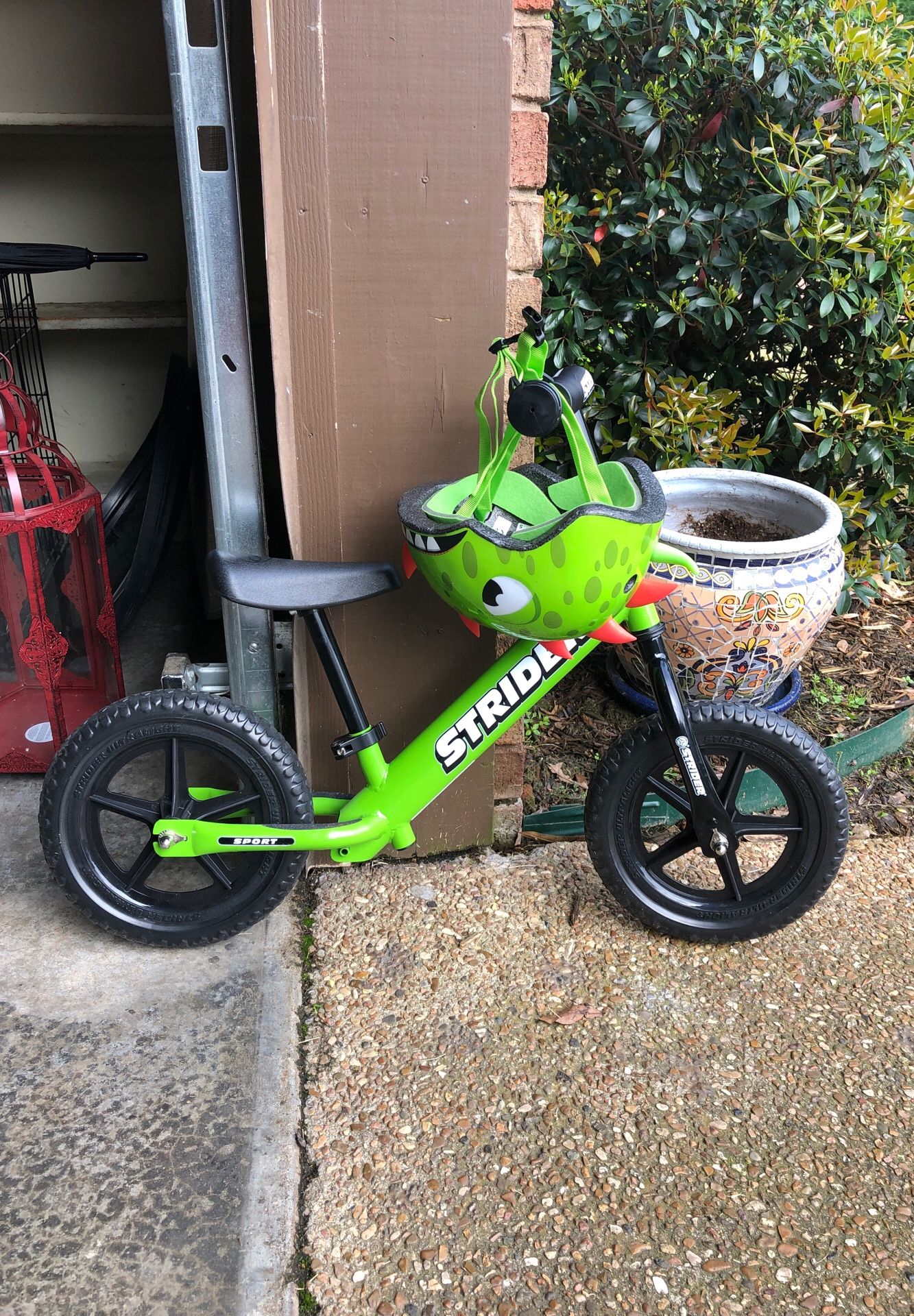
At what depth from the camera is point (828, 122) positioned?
2.96m

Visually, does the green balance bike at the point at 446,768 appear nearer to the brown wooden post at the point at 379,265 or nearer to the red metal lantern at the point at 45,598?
the brown wooden post at the point at 379,265

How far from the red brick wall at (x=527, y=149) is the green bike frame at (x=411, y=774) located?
74 centimetres

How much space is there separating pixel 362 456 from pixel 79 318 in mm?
2378

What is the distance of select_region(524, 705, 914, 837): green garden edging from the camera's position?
2711 millimetres

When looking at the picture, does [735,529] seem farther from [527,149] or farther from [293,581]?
[293,581]

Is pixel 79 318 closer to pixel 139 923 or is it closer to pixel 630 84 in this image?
pixel 630 84

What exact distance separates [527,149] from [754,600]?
1.22 meters

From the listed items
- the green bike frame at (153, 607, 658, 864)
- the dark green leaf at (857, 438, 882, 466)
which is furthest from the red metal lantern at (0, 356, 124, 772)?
the dark green leaf at (857, 438, 882, 466)

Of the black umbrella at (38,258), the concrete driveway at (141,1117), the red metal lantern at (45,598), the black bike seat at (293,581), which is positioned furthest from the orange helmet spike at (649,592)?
→ the black umbrella at (38,258)

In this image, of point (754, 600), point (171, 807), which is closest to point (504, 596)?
point (171, 807)

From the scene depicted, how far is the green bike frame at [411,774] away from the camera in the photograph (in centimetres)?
213

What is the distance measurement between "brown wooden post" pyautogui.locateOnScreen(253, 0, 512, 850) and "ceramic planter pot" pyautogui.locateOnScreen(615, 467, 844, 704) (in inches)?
24.9

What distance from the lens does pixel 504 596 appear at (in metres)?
1.87

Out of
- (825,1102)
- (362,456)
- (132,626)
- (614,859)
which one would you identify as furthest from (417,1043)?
(132,626)
